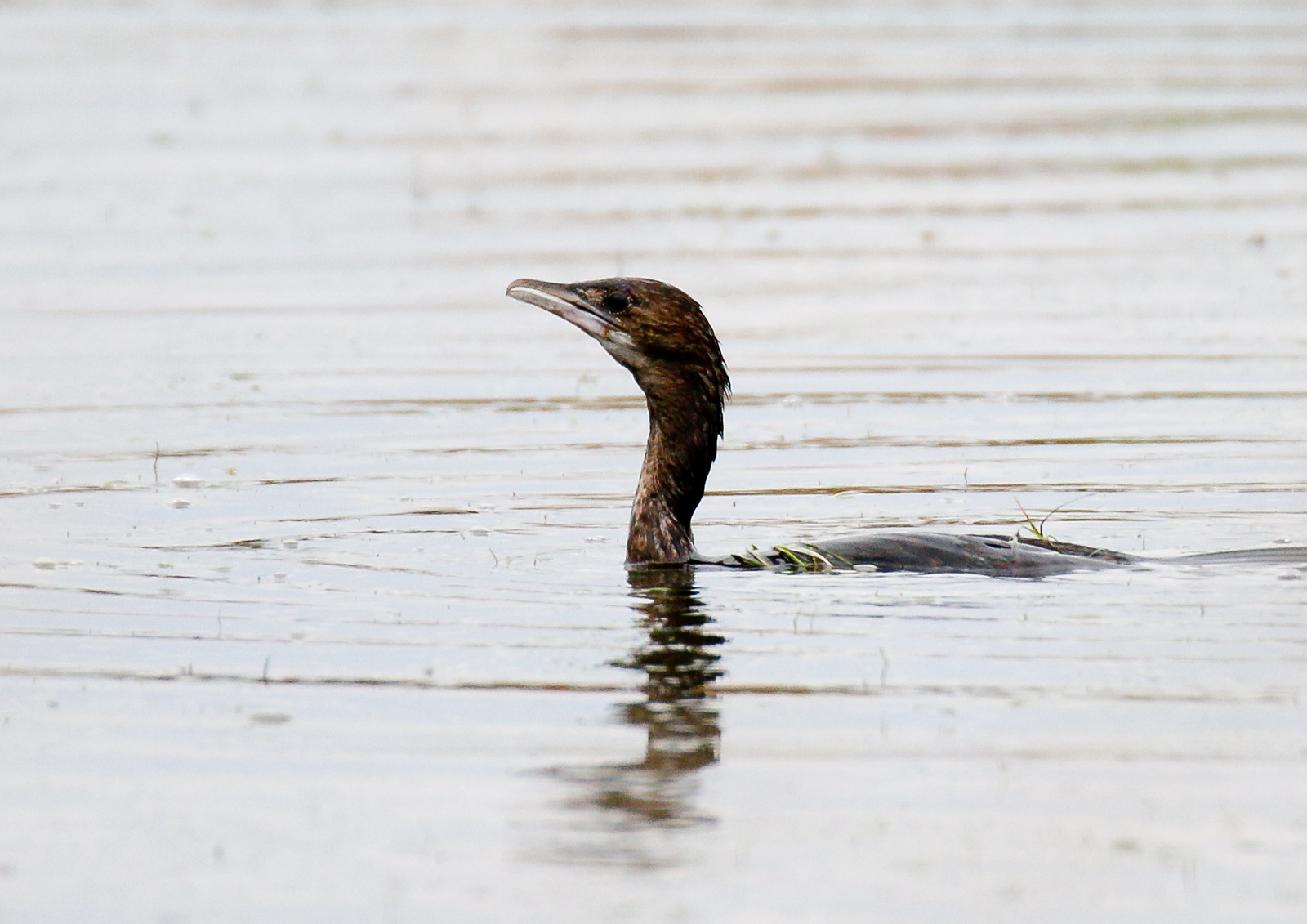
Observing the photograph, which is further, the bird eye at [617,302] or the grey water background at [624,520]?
the bird eye at [617,302]

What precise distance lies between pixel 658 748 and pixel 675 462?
116 inches

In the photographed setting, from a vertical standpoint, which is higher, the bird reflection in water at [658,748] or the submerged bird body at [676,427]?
the submerged bird body at [676,427]

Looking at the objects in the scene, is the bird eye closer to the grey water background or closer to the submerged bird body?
the submerged bird body

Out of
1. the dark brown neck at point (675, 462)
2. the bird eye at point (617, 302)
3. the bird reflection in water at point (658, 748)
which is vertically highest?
the bird eye at point (617, 302)

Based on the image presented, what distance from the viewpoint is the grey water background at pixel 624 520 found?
616 centimetres

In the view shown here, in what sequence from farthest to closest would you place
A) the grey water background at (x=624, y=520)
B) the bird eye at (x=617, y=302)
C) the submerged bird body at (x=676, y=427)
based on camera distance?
the bird eye at (x=617, y=302), the submerged bird body at (x=676, y=427), the grey water background at (x=624, y=520)

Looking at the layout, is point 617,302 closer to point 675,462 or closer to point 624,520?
point 675,462

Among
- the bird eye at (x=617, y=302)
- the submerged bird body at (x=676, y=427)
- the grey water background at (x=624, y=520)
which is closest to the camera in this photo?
the grey water background at (x=624, y=520)

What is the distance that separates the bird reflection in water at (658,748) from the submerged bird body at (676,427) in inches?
24.0

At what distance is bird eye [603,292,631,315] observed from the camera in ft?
31.7

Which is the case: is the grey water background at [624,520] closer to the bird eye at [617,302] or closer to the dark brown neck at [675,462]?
the dark brown neck at [675,462]

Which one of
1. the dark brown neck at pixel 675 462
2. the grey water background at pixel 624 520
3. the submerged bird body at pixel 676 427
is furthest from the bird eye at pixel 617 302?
the grey water background at pixel 624 520

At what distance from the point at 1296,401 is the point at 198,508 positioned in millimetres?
6214

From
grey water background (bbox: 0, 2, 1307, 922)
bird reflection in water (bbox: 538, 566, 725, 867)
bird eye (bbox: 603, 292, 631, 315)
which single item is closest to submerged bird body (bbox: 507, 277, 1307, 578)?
bird eye (bbox: 603, 292, 631, 315)
